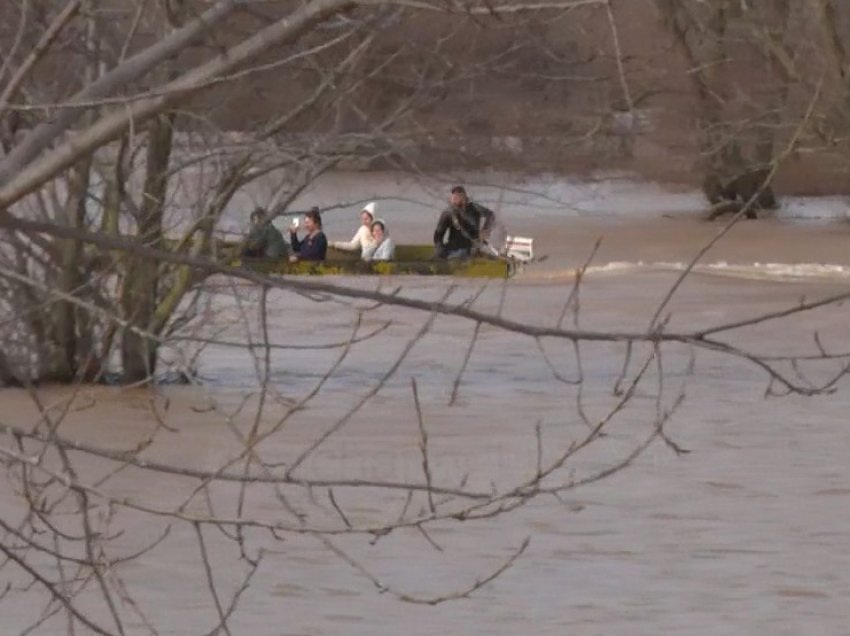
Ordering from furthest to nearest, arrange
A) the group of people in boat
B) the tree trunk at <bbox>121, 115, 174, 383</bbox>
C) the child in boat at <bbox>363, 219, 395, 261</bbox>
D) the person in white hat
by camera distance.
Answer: the person in white hat, the child in boat at <bbox>363, 219, 395, 261</bbox>, the group of people in boat, the tree trunk at <bbox>121, 115, 174, 383</bbox>

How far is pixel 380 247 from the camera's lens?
24844mm

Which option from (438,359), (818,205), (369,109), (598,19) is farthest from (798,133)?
(818,205)

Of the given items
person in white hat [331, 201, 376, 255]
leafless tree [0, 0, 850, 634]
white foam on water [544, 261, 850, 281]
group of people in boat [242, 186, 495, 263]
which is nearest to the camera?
leafless tree [0, 0, 850, 634]

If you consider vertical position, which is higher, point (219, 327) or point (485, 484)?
point (219, 327)

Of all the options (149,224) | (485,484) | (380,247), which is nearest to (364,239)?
(380,247)

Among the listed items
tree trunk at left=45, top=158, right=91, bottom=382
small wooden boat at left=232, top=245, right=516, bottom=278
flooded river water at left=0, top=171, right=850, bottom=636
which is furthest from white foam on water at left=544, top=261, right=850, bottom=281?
tree trunk at left=45, top=158, right=91, bottom=382

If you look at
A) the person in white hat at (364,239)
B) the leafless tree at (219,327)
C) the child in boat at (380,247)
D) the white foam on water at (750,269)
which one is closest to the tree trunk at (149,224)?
the leafless tree at (219,327)

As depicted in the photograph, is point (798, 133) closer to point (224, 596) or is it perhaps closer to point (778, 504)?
point (224, 596)

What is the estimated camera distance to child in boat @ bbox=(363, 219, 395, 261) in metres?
24.7

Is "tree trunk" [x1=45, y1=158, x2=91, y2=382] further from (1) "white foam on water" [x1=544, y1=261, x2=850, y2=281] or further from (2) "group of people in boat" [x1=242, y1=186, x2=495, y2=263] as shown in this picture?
(1) "white foam on water" [x1=544, y1=261, x2=850, y2=281]

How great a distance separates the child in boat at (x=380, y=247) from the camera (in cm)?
2466

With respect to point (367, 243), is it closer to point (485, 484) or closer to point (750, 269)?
point (750, 269)

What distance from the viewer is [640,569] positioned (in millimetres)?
9914

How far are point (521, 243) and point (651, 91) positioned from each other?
19.3m
